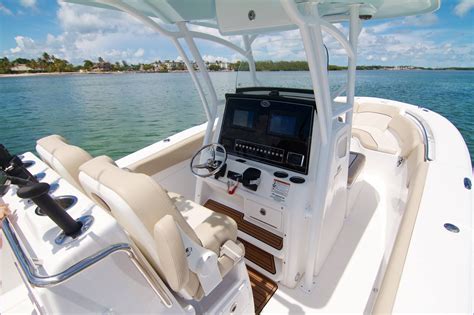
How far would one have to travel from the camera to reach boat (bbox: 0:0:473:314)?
78 centimetres

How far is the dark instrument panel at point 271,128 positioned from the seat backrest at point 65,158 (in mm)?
1013

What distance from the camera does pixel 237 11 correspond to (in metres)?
1.24

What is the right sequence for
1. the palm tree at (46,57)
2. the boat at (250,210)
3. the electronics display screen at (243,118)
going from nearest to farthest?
the boat at (250,210), the electronics display screen at (243,118), the palm tree at (46,57)

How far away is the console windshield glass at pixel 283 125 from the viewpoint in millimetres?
1606

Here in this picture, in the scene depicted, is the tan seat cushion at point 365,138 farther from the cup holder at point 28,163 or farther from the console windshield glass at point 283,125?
the cup holder at point 28,163

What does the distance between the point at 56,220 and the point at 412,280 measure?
1.26 meters

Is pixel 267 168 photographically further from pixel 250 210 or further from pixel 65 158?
pixel 65 158

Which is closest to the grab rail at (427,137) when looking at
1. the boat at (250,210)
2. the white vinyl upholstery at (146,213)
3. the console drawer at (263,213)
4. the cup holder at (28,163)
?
the boat at (250,210)

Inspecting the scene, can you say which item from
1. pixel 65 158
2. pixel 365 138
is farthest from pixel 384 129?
pixel 65 158

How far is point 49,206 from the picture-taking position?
2.16 feet

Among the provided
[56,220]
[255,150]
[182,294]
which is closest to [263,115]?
[255,150]

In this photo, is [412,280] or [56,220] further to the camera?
[412,280]

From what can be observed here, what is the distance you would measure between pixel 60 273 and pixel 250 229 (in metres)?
1.26

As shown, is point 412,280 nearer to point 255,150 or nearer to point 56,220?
point 255,150
